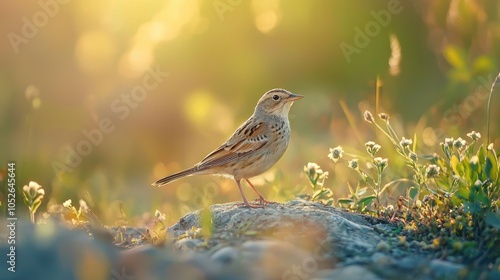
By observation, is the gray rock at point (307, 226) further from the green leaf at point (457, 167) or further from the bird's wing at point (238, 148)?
the bird's wing at point (238, 148)

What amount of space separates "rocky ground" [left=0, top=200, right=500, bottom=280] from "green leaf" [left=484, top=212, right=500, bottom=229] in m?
0.29

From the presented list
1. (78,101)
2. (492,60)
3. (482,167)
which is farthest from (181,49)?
(482,167)

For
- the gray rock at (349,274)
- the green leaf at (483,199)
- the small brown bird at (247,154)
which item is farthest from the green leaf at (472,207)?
the small brown bird at (247,154)

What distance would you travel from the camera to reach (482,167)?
4.40 metres

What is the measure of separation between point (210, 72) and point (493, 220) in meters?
5.13

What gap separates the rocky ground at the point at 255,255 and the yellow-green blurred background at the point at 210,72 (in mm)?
2893

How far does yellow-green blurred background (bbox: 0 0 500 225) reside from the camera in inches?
298

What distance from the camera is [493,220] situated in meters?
3.96

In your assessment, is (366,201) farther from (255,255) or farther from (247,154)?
(255,255)

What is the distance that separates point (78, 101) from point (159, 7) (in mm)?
1384

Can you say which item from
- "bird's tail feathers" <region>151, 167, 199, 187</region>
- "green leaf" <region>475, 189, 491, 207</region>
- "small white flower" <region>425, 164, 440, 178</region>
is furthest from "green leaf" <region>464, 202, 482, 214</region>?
"bird's tail feathers" <region>151, 167, 199, 187</region>

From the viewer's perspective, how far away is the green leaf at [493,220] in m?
3.95

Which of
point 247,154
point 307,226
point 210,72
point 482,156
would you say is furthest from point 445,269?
point 210,72

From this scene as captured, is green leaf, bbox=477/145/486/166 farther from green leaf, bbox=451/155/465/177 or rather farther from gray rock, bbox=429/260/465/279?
gray rock, bbox=429/260/465/279
